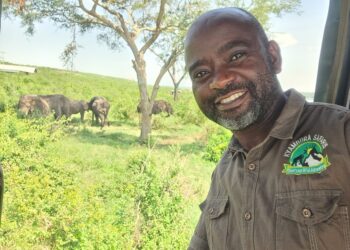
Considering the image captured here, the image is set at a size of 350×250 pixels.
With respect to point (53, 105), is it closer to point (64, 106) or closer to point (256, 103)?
point (64, 106)

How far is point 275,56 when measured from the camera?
1.98ft

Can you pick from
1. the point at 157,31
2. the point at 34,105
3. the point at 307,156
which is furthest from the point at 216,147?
the point at 307,156

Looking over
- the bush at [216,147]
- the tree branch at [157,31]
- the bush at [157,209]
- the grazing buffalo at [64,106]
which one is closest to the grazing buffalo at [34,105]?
the grazing buffalo at [64,106]

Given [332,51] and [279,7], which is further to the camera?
[279,7]

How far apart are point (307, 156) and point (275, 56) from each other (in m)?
0.17

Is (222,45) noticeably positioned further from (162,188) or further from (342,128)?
(162,188)

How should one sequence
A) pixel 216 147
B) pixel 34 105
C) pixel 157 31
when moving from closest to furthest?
1. pixel 216 147
2. pixel 157 31
3. pixel 34 105

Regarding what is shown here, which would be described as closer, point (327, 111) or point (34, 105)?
point (327, 111)

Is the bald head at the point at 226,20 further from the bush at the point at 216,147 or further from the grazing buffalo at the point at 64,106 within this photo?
the grazing buffalo at the point at 64,106

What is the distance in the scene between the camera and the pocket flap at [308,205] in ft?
1.54

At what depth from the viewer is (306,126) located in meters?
0.53

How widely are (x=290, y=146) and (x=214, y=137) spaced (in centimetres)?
448

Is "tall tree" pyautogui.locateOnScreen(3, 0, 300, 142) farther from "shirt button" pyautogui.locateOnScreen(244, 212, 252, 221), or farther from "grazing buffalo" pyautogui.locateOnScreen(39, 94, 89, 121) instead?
"shirt button" pyautogui.locateOnScreen(244, 212, 252, 221)

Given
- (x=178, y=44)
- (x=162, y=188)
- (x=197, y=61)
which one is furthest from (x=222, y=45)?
(x=178, y=44)
